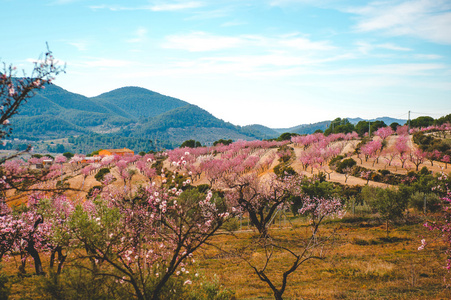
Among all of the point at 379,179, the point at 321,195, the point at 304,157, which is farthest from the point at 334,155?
the point at 321,195

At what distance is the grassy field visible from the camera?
17.0m

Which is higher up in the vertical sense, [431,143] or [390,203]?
[431,143]

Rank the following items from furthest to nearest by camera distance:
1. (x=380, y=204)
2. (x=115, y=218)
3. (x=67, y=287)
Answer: (x=380, y=204) → (x=115, y=218) → (x=67, y=287)

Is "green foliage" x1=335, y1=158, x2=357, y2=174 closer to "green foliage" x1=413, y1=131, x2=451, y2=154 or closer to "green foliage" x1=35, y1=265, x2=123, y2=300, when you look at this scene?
"green foliage" x1=413, y1=131, x2=451, y2=154

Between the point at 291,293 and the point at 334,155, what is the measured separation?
76737mm

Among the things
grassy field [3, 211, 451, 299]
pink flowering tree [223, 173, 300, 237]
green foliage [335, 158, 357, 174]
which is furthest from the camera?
green foliage [335, 158, 357, 174]

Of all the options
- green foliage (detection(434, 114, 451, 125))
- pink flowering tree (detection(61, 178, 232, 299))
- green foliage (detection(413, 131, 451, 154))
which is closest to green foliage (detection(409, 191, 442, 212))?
pink flowering tree (detection(61, 178, 232, 299))

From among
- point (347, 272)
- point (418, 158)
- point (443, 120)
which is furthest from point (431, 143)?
point (347, 272)

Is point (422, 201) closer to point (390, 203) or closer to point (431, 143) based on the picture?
point (390, 203)

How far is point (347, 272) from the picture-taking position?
21609mm

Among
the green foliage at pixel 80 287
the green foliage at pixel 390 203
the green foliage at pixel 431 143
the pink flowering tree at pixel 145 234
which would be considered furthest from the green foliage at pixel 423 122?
the green foliage at pixel 80 287

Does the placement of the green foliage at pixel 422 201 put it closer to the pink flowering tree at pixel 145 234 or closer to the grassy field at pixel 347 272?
the grassy field at pixel 347 272

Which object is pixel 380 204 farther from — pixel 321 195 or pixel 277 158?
pixel 277 158

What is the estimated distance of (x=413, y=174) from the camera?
6247 centimetres
